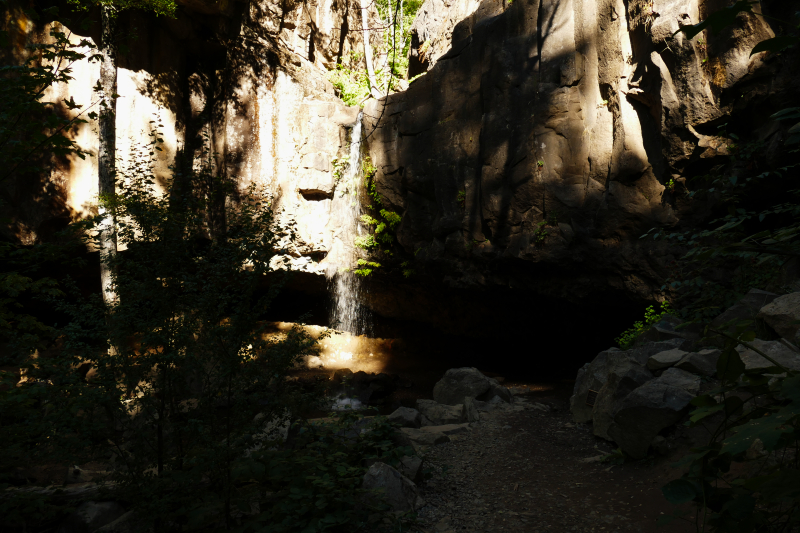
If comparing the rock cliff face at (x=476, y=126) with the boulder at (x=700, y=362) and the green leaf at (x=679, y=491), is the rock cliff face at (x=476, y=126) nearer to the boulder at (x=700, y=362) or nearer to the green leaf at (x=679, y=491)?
the boulder at (x=700, y=362)

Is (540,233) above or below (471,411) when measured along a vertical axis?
above

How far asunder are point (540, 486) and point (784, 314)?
2866 millimetres

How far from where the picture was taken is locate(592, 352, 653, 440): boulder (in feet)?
17.9

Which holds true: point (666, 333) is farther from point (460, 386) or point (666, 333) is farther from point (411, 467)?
point (411, 467)

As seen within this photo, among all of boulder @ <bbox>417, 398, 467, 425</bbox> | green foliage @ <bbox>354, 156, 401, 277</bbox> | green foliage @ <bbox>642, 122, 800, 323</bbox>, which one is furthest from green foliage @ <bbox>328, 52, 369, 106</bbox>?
green foliage @ <bbox>642, 122, 800, 323</bbox>

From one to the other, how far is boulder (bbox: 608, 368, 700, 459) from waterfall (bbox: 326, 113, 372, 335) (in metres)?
10.0

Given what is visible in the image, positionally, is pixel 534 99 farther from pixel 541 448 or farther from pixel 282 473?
pixel 282 473

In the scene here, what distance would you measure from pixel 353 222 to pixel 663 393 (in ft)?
34.6

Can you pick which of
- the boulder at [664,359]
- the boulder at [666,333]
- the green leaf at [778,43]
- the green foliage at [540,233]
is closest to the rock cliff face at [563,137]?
the green foliage at [540,233]

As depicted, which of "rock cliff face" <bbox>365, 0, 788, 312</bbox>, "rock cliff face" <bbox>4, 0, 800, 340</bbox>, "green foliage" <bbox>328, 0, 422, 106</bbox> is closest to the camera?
"rock cliff face" <bbox>365, 0, 788, 312</bbox>

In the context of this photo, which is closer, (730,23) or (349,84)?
(730,23)

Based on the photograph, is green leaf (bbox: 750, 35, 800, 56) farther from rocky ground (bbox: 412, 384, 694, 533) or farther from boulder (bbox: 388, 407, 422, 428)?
boulder (bbox: 388, 407, 422, 428)

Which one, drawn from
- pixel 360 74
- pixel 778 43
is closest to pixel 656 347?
pixel 778 43

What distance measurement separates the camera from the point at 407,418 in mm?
7281
